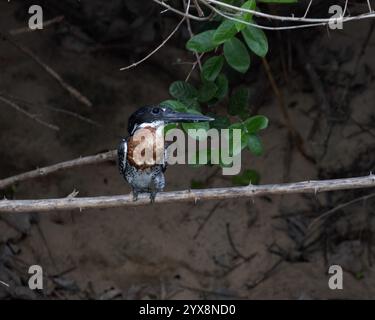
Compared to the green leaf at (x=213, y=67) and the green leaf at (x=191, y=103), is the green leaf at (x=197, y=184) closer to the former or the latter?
the green leaf at (x=191, y=103)

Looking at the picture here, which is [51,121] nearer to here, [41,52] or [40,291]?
[41,52]

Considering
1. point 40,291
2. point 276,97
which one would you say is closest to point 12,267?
point 40,291

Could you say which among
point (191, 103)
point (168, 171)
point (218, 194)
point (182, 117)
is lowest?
point (218, 194)

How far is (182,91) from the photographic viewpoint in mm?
3359

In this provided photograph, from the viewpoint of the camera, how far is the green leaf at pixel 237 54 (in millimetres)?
3088

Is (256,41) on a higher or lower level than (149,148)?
higher

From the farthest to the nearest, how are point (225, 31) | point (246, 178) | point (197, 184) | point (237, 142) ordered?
point (197, 184)
point (246, 178)
point (237, 142)
point (225, 31)

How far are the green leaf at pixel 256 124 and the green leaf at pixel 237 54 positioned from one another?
201 mm

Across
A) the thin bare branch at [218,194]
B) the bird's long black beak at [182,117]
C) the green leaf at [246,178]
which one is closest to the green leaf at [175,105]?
the bird's long black beak at [182,117]

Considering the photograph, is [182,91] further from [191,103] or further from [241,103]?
[241,103]

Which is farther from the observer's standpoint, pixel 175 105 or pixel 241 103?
pixel 241 103

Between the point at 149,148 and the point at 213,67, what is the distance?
44cm

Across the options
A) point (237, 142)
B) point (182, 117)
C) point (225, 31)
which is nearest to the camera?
point (225, 31)

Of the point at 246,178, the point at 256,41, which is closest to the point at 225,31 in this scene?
the point at 256,41
